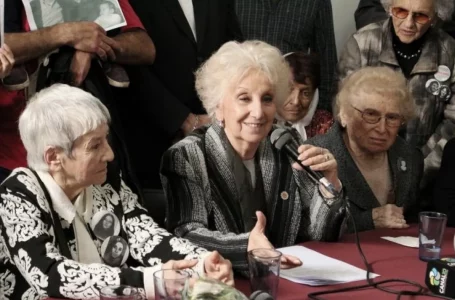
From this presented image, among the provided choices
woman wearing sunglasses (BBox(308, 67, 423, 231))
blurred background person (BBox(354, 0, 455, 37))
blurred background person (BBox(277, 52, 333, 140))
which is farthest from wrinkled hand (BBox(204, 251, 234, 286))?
blurred background person (BBox(354, 0, 455, 37))

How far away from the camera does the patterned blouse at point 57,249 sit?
192cm

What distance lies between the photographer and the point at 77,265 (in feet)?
6.41

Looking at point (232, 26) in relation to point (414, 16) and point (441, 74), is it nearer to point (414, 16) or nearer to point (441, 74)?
point (414, 16)

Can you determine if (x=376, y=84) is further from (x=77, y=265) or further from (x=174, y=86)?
(x=77, y=265)

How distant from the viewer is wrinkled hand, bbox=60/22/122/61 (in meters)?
2.64

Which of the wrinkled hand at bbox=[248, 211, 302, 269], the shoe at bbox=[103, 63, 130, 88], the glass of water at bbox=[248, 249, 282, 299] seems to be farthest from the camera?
the shoe at bbox=[103, 63, 130, 88]

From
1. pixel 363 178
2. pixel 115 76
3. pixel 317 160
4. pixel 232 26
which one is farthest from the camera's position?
pixel 232 26

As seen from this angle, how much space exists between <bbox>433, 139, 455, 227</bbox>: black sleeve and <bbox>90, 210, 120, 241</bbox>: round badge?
146cm

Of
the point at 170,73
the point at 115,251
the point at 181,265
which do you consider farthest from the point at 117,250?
the point at 170,73

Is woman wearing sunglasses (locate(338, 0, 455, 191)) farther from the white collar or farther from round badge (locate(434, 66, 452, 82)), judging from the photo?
the white collar

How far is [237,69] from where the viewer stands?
251cm

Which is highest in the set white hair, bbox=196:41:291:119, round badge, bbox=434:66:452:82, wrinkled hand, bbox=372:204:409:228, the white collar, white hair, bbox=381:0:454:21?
white hair, bbox=381:0:454:21

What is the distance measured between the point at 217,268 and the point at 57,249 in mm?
447

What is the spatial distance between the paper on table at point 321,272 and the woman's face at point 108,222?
21.2 inches
